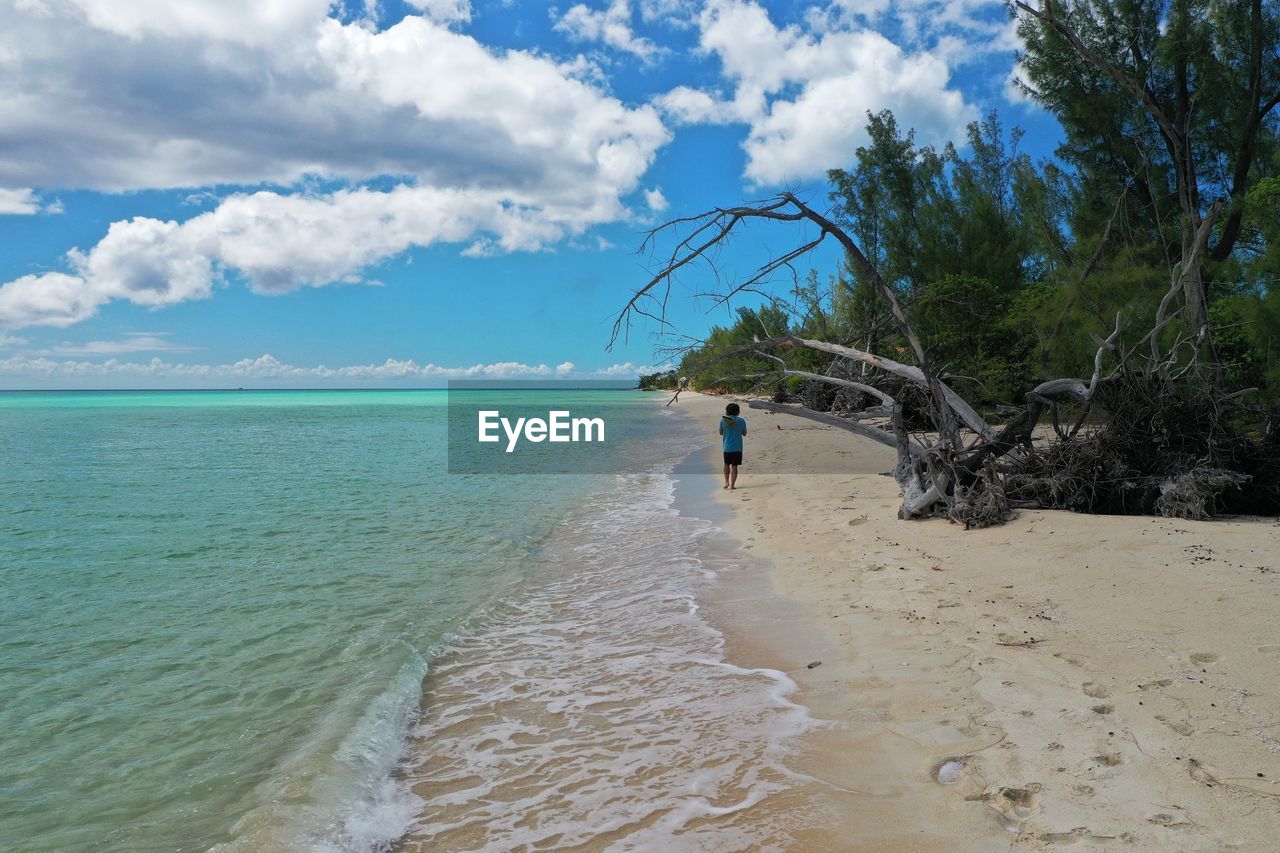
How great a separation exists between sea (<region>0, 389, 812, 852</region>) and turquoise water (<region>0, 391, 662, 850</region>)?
0.02 m

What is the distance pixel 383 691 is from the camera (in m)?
5.20

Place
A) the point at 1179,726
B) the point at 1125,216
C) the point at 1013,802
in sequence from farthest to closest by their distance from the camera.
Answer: the point at 1125,216
the point at 1179,726
the point at 1013,802

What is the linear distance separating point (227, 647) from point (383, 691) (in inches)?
78.5

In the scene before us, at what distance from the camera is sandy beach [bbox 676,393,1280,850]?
3.07 metres

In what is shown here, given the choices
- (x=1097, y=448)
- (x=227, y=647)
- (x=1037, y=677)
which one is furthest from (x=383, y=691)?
(x=1097, y=448)

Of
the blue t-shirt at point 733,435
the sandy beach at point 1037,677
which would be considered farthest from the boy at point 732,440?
the sandy beach at point 1037,677

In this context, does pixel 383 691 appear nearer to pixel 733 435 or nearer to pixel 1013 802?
pixel 1013 802

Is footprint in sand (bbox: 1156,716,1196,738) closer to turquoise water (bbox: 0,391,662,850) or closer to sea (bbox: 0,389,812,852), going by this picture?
sea (bbox: 0,389,812,852)

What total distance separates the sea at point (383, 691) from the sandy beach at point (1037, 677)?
1.44 feet

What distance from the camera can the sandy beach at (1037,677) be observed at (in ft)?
10.1

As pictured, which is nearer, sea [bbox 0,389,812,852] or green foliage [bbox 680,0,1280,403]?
sea [bbox 0,389,812,852]


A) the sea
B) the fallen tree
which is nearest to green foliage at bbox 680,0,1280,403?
the fallen tree

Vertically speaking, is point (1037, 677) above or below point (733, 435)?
below

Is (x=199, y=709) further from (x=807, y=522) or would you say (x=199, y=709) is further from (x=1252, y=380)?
(x=1252, y=380)
